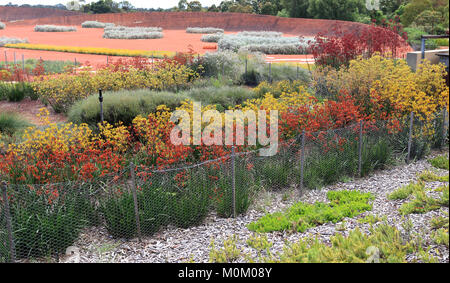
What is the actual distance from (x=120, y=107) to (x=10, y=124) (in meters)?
2.58

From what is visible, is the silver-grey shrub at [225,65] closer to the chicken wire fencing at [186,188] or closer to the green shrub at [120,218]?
the chicken wire fencing at [186,188]

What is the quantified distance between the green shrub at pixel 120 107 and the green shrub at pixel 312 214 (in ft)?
15.8

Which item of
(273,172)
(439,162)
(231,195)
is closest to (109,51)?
(273,172)

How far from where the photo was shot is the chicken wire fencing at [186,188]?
19.4 feet

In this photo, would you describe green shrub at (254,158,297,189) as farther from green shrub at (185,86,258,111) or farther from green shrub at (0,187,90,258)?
green shrub at (185,86,258,111)

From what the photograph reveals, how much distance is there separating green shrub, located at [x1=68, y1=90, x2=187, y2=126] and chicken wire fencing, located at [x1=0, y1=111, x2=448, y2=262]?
10.6ft

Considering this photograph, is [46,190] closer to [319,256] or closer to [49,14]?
[319,256]

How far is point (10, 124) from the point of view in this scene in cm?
1081

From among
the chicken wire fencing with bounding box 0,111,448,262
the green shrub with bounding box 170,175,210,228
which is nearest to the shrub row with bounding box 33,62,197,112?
the chicken wire fencing with bounding box 0,111,448,262

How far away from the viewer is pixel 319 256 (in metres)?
5.10

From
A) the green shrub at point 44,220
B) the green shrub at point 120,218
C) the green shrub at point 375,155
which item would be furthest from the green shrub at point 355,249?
the green shrub at point 375,155

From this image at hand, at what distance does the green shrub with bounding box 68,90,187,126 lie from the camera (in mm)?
10578

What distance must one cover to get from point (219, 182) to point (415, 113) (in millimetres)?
4916
